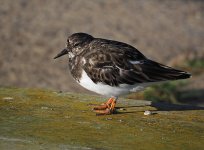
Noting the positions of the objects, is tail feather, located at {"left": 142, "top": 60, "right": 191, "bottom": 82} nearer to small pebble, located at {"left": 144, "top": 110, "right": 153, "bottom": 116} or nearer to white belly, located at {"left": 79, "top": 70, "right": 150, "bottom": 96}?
white belly, located at {"left": 79, "top": 70, "right": 150, "bottom": 96}

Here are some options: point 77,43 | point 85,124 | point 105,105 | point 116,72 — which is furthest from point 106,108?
point 77,43

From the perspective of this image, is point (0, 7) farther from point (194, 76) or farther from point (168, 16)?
point (194, 76)

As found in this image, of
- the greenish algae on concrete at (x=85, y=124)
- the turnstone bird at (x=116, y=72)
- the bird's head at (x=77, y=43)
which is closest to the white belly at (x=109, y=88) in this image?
the turnstone bird at (x=116, y=72)

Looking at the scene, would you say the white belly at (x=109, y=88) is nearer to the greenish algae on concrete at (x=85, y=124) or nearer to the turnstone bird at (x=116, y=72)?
the turnstone bird at (x=116, y=72)

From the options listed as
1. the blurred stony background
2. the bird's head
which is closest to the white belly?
the bird's head

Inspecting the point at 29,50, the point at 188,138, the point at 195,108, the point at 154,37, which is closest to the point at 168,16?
the point at 154,37

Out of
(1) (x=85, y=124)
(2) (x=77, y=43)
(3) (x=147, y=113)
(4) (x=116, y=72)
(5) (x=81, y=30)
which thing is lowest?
(1) (x=85, y=124)

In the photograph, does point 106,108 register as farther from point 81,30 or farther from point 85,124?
point 81,30
